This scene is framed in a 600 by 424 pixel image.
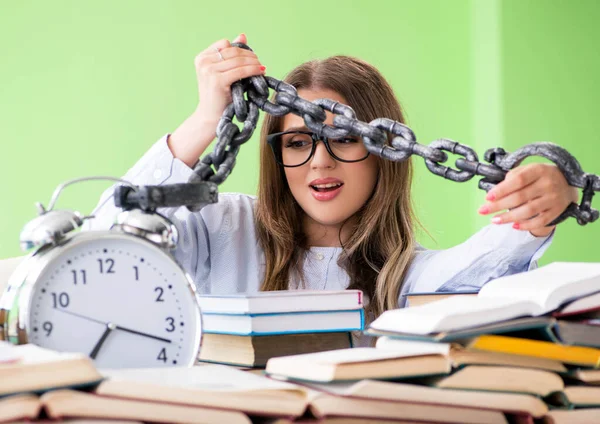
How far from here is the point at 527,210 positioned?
1.26 metres

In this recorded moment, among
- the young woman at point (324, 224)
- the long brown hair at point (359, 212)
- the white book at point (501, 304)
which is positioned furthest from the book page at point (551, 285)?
the long brown hair at point (359, 212)

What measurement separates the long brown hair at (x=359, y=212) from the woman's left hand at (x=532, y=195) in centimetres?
74

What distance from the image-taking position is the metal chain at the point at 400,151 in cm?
119

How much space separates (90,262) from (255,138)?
3.15 meters

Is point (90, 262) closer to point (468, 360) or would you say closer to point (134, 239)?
point (134, 239)

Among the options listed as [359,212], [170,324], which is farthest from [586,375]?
[359,212]

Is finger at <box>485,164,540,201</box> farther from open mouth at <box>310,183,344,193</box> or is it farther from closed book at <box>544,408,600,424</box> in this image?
open mouth at <box>310,183,344,193</box>

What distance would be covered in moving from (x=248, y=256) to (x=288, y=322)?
34.2 inches

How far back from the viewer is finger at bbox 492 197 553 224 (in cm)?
125

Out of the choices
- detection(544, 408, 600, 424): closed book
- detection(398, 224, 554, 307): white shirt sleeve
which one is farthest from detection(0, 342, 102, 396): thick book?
detection(398, 224, 554, 307): white shirt sleeve

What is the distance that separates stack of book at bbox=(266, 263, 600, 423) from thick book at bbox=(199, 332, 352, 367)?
0.72 ft

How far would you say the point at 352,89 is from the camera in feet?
6.90

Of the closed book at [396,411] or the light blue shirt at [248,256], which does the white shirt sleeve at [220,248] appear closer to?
the light blue shirt at [248,256]

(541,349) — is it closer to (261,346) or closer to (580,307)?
(580,307)
